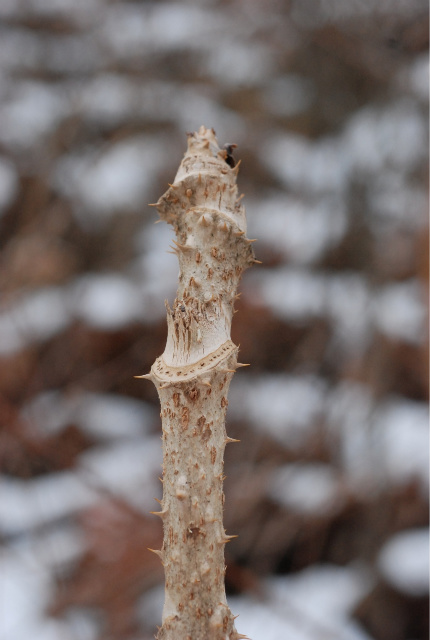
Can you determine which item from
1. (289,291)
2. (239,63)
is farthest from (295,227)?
(239,63)

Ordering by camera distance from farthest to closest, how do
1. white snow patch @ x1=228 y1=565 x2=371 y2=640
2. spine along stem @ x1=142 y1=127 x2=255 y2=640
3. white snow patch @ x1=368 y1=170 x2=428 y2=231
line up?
1. white snow patch @ x1=368 y1=170 x2=428 y2=231
2. white snow patch @ x1=228 y1=565 x2=371 y2=640
3. spine along stem @ x1=142 y1=127 x2=255 y2=640

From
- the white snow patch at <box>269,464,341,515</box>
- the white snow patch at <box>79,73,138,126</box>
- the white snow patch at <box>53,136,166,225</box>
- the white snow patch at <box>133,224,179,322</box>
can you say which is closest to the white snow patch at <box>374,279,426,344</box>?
the white snow patch at <box>269,464,341,515</box>

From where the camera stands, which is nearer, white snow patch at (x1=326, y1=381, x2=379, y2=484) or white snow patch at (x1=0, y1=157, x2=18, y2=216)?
white snow patch at (x1=326, y1=381, x2=379, y2=484)

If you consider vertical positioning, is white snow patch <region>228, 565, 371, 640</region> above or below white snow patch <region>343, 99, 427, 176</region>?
below

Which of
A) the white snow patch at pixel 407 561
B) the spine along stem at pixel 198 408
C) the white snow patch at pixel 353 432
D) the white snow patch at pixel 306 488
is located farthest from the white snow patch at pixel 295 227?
the spine along stem at pixel 198 408

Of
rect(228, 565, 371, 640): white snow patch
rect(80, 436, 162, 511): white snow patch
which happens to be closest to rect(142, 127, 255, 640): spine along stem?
rect(228, 565, 371, 640): white snow patch

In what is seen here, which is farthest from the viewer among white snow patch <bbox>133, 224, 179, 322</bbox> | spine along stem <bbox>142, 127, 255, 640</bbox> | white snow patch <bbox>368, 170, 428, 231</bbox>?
white snow patch <bbox>133, 224, 179, 322</bbox>

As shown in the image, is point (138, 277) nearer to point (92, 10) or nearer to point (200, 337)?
point (92, 10)

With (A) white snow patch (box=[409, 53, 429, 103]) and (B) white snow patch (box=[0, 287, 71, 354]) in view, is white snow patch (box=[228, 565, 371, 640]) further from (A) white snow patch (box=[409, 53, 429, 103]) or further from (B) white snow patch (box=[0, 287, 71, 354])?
(A) white snow patch (box=[409, 53, 429, 103])

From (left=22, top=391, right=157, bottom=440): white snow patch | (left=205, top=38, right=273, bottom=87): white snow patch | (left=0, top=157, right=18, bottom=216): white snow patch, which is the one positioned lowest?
(left=22, top=391, right=157, bottom=440): white snow patch

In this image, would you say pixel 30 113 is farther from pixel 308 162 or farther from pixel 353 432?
pixel 353 432
